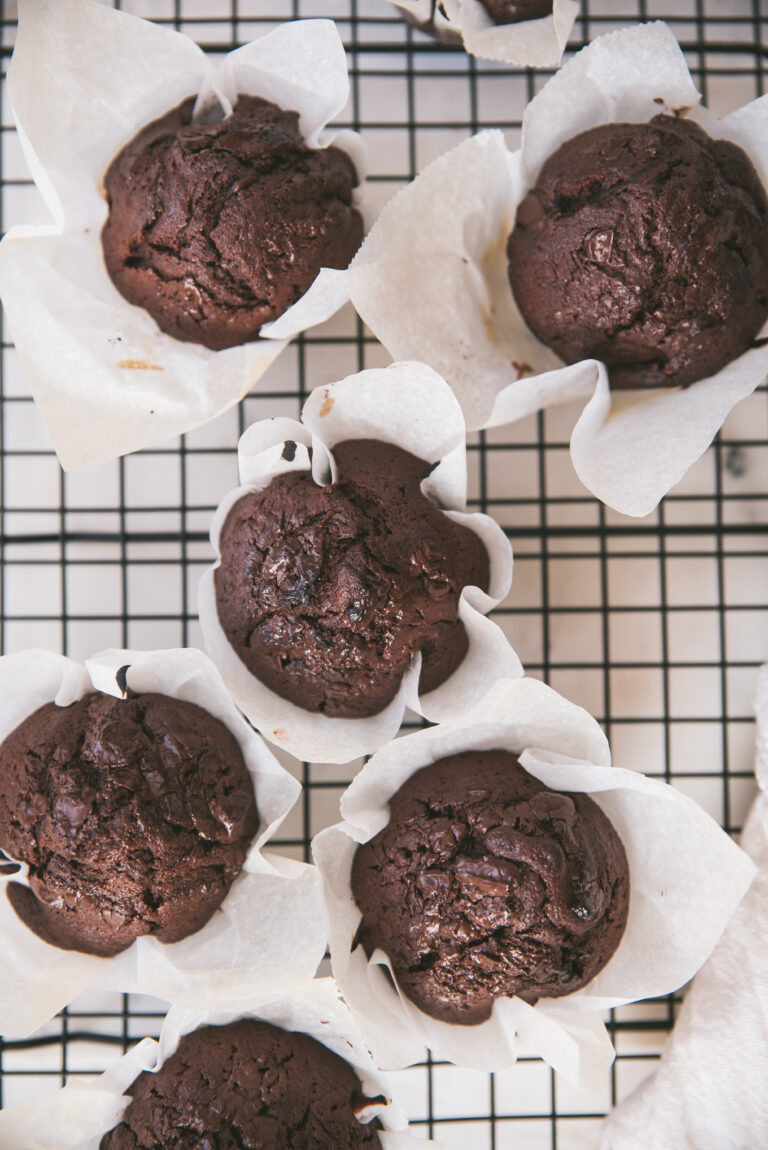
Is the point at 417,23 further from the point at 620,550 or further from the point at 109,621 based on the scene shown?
the point at 109,621

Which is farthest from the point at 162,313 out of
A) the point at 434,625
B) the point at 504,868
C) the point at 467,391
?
the point at 504,868

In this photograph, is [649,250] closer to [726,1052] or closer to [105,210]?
[105,210]

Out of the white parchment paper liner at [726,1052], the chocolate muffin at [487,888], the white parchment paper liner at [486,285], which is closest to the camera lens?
the chocolate muffin at [487,888]

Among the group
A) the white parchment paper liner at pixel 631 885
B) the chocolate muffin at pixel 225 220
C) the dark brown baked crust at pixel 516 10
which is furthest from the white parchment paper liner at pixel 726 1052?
the dark brown baked crust at pixel 516 10

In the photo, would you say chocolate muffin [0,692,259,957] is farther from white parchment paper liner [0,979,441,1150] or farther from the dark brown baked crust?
the dark brown baked crust

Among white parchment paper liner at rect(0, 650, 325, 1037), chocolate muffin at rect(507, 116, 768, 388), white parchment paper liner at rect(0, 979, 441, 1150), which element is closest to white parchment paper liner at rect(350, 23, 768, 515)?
chocolate muffin at rect(507, 116, 768, 388)

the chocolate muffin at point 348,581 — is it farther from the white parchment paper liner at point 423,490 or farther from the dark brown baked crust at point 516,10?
the dark brown baked crust at point 516,10
